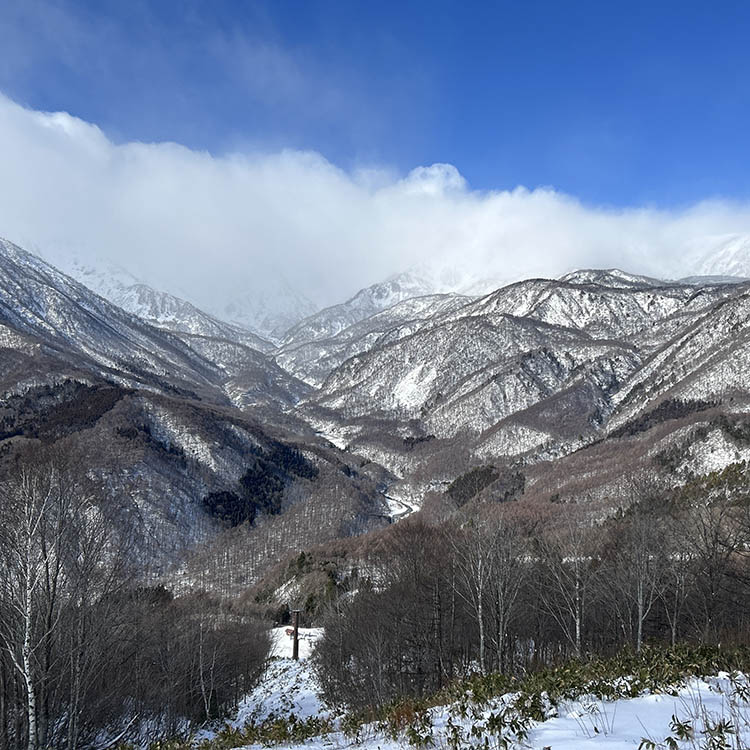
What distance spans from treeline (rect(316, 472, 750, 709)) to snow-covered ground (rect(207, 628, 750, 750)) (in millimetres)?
20600

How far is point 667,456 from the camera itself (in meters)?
124

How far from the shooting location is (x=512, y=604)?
114ft

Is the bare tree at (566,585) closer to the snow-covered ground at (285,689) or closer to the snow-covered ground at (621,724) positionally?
the snow-covered ground at (285,689)

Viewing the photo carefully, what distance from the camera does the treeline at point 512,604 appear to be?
3306cm

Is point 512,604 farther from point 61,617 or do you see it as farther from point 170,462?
point 170,462

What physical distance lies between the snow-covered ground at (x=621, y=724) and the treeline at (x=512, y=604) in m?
20.6

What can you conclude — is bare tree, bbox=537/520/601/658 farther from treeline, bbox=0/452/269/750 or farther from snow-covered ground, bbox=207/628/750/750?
snow-covered ground, bbox=207/628/750/750

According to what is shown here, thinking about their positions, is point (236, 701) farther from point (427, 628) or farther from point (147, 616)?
point (427, 628)

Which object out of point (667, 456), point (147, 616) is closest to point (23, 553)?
point (147, 616)

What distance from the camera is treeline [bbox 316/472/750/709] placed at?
1302 inches

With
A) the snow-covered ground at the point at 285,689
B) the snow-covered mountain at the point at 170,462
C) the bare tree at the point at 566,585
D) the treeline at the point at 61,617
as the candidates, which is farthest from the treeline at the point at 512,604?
the snow-covered mountain at the point at 170,462

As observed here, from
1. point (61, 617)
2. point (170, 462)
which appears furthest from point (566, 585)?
point (170, 462)

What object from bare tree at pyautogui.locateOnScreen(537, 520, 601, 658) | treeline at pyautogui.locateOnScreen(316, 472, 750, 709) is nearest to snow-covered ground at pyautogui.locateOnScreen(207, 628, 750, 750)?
treeline at pyautogui.locateOnScreen(316, 472, 750, 709)

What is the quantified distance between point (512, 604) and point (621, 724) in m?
27.2
